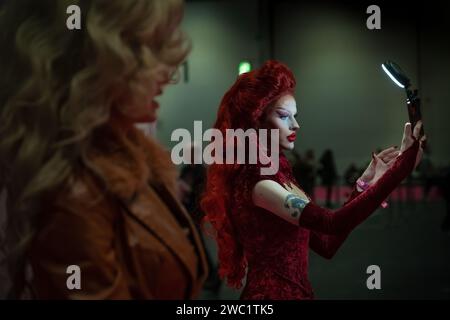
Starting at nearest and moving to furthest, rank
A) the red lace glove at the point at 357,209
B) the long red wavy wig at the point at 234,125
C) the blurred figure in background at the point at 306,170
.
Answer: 1. the red lace glove at the point at 357,209
2. the long red wavy wig at the point at 234,125
3. the blurred figure in background at the point at 306,170

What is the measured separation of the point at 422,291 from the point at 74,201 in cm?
131

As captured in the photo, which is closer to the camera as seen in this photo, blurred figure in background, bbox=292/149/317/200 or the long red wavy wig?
the long red wavy wig

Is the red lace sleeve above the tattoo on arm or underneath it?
underneath

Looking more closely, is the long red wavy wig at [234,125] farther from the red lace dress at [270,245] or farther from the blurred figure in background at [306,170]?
the blurred figure in background at [306,170]

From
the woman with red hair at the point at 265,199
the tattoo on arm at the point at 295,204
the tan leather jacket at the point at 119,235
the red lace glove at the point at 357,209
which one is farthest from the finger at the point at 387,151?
the tan leather jacket at the point at 119,235

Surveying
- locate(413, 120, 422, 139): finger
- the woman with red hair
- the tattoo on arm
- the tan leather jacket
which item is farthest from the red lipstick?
the tan leather jacket

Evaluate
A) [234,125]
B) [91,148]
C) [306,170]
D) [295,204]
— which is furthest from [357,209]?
[91,148]

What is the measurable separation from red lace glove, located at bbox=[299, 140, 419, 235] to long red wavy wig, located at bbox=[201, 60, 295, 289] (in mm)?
196

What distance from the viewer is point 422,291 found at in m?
1.83

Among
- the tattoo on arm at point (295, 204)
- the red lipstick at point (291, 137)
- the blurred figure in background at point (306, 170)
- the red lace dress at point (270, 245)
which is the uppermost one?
the red lipstick at point (291, 137)

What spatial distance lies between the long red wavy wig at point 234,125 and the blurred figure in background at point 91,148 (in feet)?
1.16

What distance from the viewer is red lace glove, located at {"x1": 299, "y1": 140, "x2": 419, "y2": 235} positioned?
1171 mm

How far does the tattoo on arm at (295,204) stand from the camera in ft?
3.92

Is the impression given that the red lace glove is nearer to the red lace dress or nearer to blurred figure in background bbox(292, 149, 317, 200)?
the red lace dress
